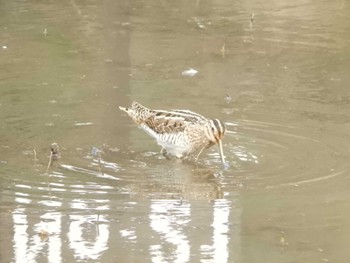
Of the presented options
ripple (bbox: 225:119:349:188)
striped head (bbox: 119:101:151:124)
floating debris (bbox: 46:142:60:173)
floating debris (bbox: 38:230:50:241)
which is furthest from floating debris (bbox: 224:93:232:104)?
floating debris (bbox: 38:230:50:241)

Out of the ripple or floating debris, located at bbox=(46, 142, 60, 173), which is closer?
the ripple

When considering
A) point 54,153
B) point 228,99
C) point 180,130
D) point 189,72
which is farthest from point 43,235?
point 189,72

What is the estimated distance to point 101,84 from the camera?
13477 mm

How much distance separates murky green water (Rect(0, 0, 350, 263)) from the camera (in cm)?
859

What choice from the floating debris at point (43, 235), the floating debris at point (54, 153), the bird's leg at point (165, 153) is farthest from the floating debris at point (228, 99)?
the floating debris at point (43, 235)

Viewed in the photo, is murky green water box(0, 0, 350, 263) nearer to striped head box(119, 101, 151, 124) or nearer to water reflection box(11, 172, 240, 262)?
water reflection box(11, 172, 240, 262)

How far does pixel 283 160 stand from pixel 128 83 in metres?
3.35

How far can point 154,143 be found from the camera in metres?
11.6

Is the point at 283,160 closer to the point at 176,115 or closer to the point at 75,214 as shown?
the point at 176,115

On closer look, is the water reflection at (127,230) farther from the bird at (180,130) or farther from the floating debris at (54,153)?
the bird at (180,130)

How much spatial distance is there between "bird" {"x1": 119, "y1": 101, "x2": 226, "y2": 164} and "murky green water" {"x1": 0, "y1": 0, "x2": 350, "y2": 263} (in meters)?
0.15

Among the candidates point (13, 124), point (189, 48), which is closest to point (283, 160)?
point (13, 124)

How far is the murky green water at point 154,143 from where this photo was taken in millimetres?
8586

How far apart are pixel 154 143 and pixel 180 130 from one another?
0.41 m
